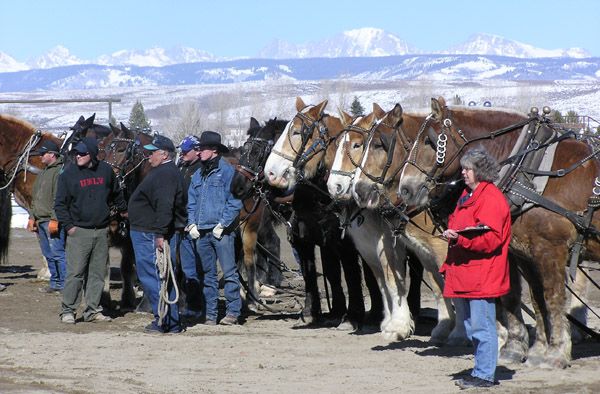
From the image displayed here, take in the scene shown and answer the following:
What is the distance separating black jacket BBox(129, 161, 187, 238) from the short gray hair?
4.52 meters

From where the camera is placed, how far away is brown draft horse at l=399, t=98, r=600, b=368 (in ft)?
30.6

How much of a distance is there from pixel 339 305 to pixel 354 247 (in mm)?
848

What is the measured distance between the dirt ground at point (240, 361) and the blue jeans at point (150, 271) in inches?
9.5

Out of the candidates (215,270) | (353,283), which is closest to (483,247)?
(353,283)

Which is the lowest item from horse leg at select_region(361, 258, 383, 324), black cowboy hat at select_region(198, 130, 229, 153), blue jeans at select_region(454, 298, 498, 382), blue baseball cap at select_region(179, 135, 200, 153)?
horse leg at select_region(361, 258, 383, 324)

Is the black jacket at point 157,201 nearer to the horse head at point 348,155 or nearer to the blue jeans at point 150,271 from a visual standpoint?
the blue jeans at point 150,271

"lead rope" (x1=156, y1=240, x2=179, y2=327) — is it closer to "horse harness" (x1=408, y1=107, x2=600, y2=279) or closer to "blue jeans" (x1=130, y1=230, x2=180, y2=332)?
"blue jeans" (x1=130, y1=230, x2=180, y2=332)

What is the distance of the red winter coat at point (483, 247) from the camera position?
8398 mm

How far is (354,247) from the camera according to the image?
12570mm

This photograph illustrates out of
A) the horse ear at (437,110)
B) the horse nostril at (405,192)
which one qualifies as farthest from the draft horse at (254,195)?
the horse ear at (437,110)

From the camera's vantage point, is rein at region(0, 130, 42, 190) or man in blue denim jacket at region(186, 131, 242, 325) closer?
man in blue denim jacket at region(186, 131, 242, 325)

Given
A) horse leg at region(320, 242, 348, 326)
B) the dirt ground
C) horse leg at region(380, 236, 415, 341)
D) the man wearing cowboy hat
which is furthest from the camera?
the man wearing cowboy hat

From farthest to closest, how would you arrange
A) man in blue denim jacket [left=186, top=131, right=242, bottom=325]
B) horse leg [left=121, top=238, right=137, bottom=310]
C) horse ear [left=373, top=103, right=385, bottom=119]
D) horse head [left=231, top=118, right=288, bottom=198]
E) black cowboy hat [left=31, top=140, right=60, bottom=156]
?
black cowboy hat [left=31, top=140, right=60, bottom=156]
horse leg [left=121, top=238, right=137, bottom=310]
horse head [left=231, top=118, right=288, bottom=198]
man in blue denim jacket [left=186, top=131, right=242, bottom=325]
horse ear [left=373, top=103, right=385, bottom=119]

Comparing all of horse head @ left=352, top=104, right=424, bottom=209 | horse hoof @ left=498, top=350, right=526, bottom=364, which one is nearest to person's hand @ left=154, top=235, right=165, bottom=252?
horse head @ left=352, top=104, right=424, bottom=209
